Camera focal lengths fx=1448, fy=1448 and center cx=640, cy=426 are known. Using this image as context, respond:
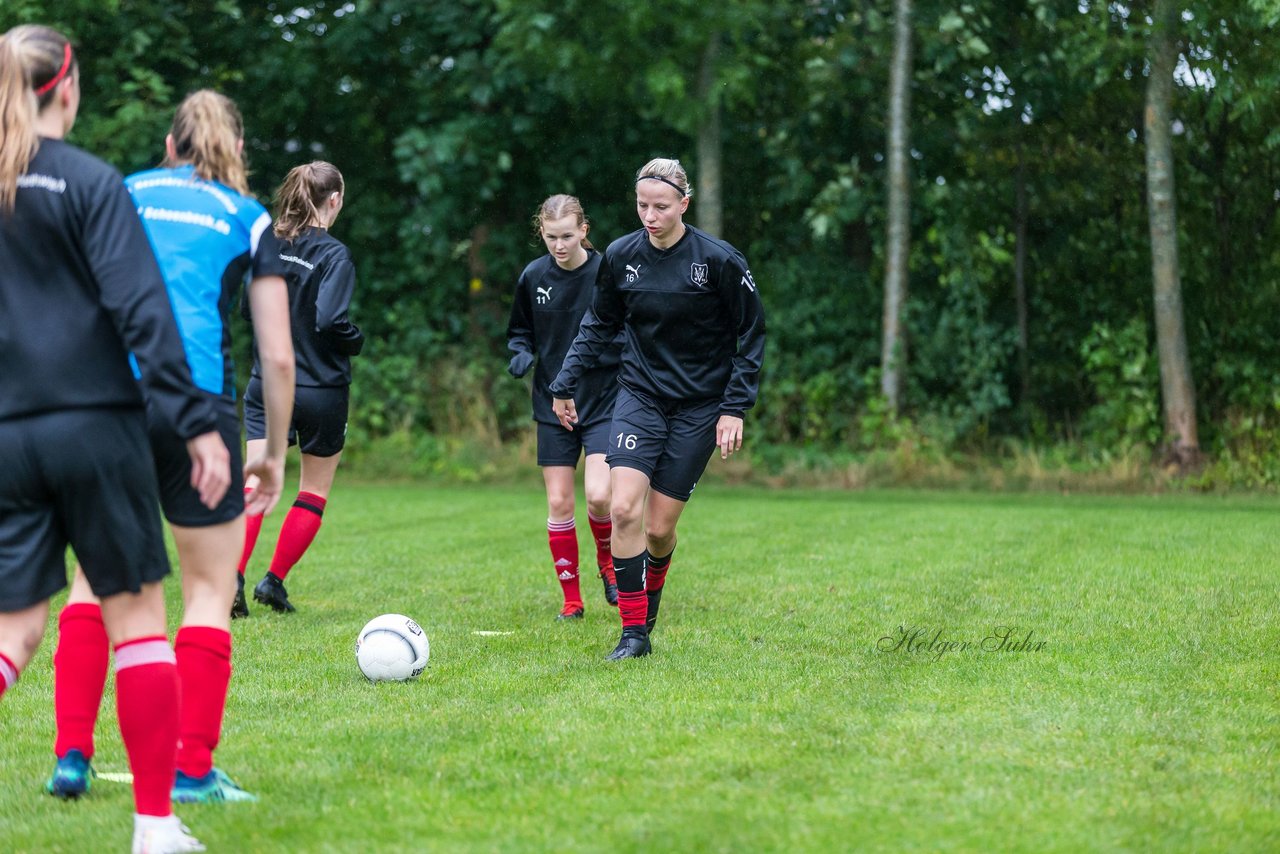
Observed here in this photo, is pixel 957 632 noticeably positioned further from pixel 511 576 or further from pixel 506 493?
pixel 506 493

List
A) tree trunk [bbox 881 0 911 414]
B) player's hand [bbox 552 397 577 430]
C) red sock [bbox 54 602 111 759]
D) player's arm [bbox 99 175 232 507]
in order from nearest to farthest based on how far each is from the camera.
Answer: player's arm [bbox 99 175 232 507]
red sock [bbox 54 602 111 759]
player's hand [bbox 552 397 577 430]
tree trunk [bbox 881 0 911 414]

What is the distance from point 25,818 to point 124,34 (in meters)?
15.0

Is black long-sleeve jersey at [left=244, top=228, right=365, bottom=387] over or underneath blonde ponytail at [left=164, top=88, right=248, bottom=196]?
underneath

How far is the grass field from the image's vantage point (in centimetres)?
362

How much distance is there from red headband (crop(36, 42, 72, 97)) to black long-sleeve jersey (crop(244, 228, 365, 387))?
3249mm

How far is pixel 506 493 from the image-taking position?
48.1ft

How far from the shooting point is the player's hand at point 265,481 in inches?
148

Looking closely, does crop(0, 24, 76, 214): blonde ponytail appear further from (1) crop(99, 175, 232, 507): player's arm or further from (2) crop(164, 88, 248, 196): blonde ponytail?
(2) crop(164, 88, 248, 196): blonde ponytail

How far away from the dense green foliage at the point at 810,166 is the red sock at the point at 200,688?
1183cm

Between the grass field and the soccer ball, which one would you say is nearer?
the grass field

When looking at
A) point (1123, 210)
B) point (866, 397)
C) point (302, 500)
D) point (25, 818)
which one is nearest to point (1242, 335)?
point (1123, 210)

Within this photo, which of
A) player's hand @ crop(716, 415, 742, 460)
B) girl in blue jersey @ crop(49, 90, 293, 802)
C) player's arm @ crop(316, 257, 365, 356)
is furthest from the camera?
player's arm @ crop(316, 257, 365, 356)

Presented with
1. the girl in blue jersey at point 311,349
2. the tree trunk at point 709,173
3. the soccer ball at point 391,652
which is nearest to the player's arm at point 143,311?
the soccer ball at point 391,652

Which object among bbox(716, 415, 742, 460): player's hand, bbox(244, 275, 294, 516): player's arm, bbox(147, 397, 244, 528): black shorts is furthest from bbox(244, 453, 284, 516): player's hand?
bbox(716, 415, 742, 460): player's hand
